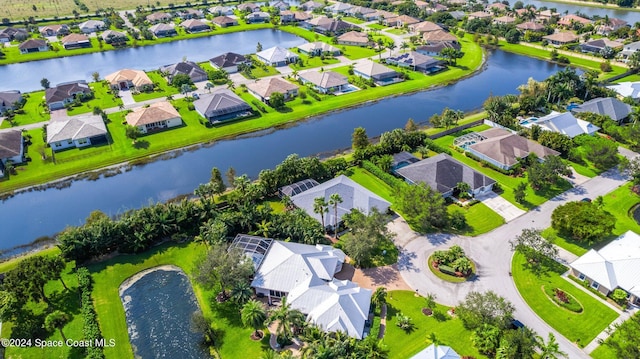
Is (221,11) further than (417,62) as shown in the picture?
Yes

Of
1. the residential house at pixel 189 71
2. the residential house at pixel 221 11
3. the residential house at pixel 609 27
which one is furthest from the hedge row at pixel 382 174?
the residential house at pixel 221 11

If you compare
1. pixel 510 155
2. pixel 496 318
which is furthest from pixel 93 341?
pixel 510 155

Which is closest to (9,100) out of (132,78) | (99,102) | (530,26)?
(99,102)

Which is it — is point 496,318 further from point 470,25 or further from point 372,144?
point 470,25

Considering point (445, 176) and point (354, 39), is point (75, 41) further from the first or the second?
point (445, 176)

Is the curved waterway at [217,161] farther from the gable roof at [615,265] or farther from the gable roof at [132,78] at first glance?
the gable roof at [615,265]

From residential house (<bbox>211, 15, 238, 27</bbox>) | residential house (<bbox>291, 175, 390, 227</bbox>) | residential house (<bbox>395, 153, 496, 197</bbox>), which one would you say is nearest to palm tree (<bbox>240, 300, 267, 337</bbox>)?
residential house (<bbox>291, 175, 390, 227</bbox>)
